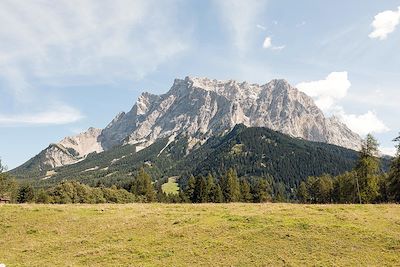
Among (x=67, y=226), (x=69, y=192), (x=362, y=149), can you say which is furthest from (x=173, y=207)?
(x=69, y=192)

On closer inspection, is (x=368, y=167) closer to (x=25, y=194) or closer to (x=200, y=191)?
(x=200, y=191)

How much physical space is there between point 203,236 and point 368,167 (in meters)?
59.6

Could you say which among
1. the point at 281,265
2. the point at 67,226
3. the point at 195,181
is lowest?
the point at 281,265

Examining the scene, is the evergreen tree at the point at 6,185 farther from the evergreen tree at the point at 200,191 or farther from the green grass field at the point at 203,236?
the green grass field at the point at 203,236

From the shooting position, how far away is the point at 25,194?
126 m

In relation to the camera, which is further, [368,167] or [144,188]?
[144,188]

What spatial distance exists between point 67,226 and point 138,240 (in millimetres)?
8705

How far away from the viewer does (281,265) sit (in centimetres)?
2566

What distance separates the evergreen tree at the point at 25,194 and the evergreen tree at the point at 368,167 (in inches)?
4012

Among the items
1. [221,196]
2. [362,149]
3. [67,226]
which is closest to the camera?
[67,226]

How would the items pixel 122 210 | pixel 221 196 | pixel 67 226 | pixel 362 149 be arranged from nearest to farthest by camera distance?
pixel 67 226
pixel 122 210
pixel 362 149
pixel 221 196

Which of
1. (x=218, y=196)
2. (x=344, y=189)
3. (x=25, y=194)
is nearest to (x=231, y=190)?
(x=218, y=196)

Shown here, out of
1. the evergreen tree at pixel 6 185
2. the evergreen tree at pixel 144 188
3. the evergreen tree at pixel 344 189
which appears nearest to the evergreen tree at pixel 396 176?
the evergreen tree at pixel 344 189

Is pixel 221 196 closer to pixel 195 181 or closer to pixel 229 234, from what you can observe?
pixel 195 181
